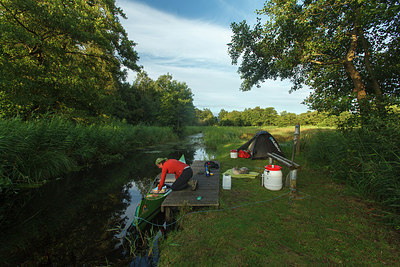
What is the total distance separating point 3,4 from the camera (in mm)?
9531

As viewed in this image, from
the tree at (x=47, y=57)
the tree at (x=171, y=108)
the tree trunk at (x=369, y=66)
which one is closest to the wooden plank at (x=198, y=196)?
the tree trunk at (x=369, y=66)

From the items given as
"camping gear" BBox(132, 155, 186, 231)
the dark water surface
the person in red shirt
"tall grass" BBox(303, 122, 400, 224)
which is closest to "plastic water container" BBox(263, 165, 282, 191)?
"tall grass" BBox(303, 122, 400, 224)

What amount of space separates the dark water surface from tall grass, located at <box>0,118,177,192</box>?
811 mm

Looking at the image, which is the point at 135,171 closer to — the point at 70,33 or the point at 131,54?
the point at 70,33

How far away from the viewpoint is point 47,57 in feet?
39.5

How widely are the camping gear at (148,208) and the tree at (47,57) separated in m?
10.6

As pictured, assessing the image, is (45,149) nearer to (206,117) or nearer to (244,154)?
(244,154)

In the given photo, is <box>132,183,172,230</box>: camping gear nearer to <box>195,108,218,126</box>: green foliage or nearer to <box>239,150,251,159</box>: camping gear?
<box>239,150,251,159</box>: camping gear

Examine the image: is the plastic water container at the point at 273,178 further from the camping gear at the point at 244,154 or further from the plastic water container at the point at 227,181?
the camping gear at the point at 244,154

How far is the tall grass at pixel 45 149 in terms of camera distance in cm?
631

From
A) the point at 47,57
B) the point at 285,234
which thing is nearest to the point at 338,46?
the point at 285,234

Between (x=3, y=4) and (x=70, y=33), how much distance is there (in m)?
3.16

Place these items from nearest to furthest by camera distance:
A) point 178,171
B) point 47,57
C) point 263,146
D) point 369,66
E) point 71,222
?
point 71,222 → point 178,171 → point 369,66 → point 263,146 → point 47,57

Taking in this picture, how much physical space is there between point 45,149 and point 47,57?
8.03 meters
